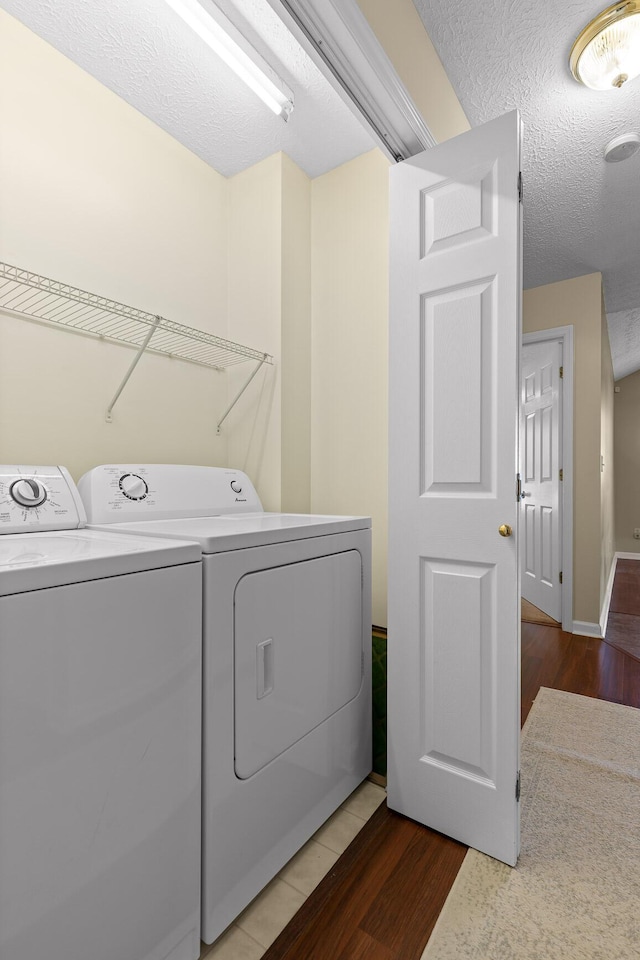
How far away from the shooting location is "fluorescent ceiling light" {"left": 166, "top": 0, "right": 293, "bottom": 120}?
1.45 metres

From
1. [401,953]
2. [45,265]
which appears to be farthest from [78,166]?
[401,953]

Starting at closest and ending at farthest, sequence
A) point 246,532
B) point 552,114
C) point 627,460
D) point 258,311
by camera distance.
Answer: point 246,532 < point 552,114 < point 258,311 < point 627,460

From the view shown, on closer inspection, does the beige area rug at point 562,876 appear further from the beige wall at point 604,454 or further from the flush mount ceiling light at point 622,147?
the flush mount ceiling light at point 622,147

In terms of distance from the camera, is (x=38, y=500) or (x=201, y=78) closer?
(x=38, y=500)

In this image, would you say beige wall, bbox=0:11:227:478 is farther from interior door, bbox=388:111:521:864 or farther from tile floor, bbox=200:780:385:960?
tile floor, bbox=200:780:385:960

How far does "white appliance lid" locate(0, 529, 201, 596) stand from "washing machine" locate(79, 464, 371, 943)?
0.10 meters

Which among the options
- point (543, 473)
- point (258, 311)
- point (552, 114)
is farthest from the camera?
point (543, 473)

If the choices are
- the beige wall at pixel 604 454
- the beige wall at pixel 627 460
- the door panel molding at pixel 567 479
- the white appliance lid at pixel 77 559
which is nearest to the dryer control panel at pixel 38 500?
the white appliance lid at pixel 77 559

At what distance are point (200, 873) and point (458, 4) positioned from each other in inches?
99.2

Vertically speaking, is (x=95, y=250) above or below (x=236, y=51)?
below

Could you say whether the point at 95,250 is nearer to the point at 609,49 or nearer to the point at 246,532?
the point at 246,532

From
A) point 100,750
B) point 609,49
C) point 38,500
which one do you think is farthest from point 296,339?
point 100,750

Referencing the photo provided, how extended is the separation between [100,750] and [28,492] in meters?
0.86

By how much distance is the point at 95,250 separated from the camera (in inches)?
69.7
